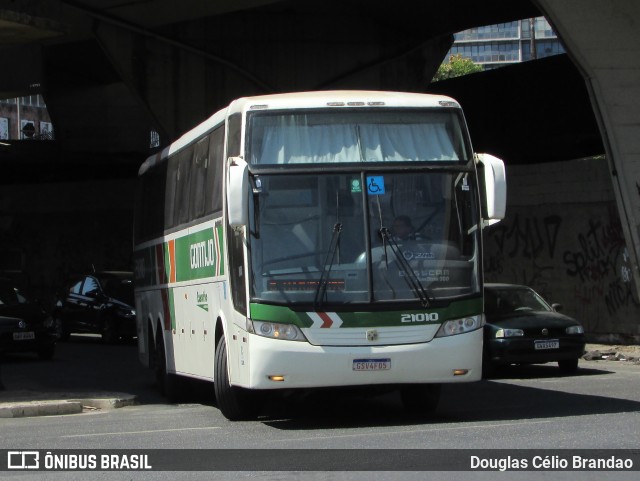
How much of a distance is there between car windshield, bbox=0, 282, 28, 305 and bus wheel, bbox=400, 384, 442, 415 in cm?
1294

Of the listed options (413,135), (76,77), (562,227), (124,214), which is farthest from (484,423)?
(76,77)

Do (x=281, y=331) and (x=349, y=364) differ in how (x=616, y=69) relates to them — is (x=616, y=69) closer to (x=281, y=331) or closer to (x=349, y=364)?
(x=349, y=364)

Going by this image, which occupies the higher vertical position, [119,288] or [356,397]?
[119,288]

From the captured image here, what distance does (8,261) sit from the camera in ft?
127

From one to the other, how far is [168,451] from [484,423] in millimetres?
3251

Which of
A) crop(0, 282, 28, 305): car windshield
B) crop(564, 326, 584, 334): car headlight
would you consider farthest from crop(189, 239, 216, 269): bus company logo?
crop(0, 282, 28, 305): car windshield

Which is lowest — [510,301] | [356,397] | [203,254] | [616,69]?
[356,397]

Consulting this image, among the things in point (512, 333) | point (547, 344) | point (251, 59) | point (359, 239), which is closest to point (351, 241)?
point (359, 239)

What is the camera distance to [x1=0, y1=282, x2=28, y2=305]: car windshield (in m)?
24.3

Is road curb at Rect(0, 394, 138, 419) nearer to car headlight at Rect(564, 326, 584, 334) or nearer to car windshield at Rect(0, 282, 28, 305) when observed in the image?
car headlight at Rect(564, 326, 584, 334)

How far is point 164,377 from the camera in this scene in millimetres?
16922

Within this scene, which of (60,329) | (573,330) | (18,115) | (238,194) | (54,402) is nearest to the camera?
(238,194)

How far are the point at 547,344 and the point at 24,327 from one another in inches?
423

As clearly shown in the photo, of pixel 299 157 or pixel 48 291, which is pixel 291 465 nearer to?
pixel 299 157
